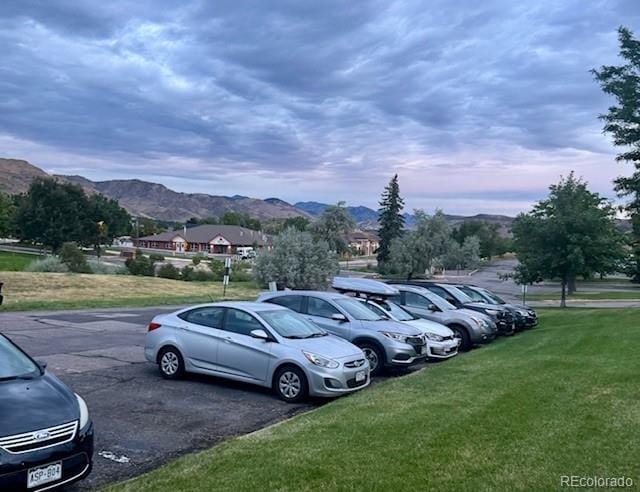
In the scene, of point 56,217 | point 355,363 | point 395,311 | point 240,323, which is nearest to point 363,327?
point 355,363

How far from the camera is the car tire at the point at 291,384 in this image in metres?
9.45

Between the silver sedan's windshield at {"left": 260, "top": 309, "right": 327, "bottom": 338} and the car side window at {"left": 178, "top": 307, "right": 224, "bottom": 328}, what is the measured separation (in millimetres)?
760

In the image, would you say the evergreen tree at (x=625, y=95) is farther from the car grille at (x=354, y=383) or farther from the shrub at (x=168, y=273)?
the shrub at (x=168, y=273)

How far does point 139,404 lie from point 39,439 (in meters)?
3.92

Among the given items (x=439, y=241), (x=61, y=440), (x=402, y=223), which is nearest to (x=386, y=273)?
(x=439, y=241)

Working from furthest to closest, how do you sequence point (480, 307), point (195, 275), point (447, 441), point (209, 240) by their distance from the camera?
point (209, 240) → point (195, 275) → point (480, 307) → point (447, 441)

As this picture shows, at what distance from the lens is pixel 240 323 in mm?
10391

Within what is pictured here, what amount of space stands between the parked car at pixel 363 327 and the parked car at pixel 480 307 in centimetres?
652

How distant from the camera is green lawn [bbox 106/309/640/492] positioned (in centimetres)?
527

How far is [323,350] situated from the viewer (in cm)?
978

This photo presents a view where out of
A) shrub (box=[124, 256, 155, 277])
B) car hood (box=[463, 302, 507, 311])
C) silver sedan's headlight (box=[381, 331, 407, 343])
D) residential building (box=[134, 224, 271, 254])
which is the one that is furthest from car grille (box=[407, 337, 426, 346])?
residential building (box=[134, 224, 271, 254])

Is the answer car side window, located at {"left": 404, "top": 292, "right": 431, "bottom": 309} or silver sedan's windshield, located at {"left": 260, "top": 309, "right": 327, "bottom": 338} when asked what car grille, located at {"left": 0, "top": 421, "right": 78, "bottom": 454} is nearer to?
silver sedan's windshield, located at {"left": 260, "top": 309, "right": 327, "bottom": 338}

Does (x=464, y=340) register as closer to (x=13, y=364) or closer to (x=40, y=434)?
(x=13, y=364)

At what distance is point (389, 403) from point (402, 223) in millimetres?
77252
